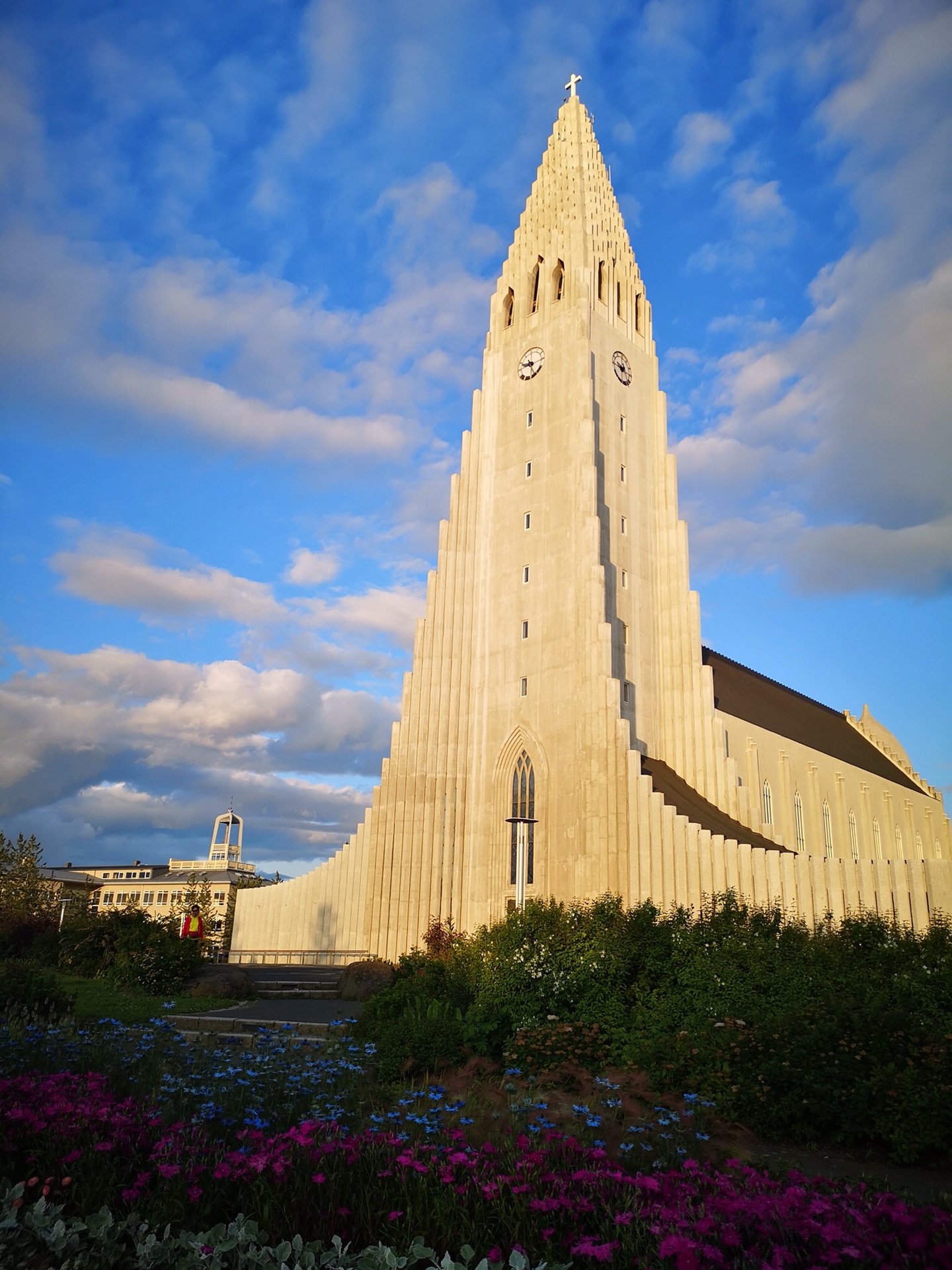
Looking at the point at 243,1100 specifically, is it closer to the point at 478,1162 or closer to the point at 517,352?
the point at 478,1162

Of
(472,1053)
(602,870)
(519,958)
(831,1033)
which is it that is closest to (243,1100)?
(472,1053)

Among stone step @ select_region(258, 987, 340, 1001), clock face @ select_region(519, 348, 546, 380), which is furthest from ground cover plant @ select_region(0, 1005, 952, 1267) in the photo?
clock face @ select_region(519, 348, 546, 380)

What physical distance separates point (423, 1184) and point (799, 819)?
4322 cm

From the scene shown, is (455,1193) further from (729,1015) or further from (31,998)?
(31,998)

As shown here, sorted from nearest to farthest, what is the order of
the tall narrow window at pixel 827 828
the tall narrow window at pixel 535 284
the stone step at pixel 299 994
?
1. the stone step at pixel 299 994
2. the tall narrow window at pixel 535 284
3. the tall narrow window at pixel 827 828

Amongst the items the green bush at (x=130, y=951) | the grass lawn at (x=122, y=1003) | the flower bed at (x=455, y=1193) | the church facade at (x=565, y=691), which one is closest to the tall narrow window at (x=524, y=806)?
the church facade at (x=565, y=691)

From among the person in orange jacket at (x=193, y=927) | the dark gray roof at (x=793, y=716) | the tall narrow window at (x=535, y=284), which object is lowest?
the person in orange jacket at (x=193, y=927)

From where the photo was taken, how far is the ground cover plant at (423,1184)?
16.7 feet

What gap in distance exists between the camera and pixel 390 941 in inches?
1507

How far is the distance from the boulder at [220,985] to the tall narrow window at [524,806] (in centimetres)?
1266

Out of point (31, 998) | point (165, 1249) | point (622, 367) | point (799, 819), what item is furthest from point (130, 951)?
point (622, 367)

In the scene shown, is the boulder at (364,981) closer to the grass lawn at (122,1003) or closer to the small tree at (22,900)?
the grass lawn at (122,1003)

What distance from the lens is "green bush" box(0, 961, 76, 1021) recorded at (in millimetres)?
13883

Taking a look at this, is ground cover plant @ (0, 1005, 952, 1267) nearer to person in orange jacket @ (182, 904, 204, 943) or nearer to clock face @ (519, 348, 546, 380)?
person in orange jacket @ (182, 904, 204, 943)
